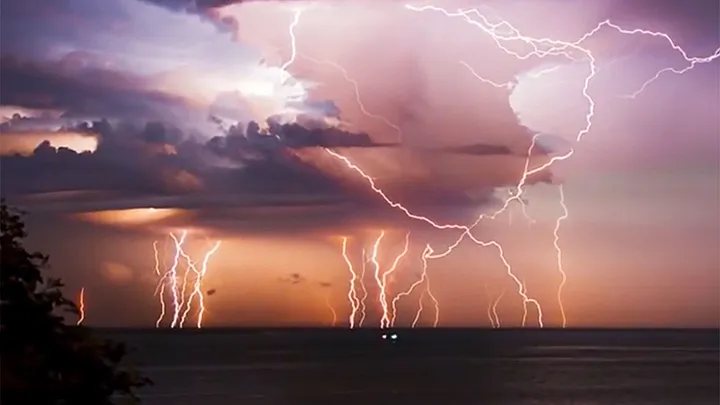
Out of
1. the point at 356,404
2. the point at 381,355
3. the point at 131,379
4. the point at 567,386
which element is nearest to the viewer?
the point at 131,379

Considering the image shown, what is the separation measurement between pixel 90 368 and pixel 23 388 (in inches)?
54.8

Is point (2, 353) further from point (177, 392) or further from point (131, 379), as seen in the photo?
point (177, 392)

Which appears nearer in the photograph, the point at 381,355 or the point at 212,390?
the point at 212,390

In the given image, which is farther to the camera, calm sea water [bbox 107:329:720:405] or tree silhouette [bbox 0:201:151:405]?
calm sea water [bbox 107:329:720:405]

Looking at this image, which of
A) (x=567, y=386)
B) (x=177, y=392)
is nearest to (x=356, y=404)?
(x=177, y=392)

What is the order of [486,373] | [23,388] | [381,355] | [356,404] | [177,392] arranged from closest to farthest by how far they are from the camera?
[23,388]
[356,404]
[177,392]
[486,373]
[381,355]

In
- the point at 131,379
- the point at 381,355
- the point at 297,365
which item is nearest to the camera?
the point at 131,379

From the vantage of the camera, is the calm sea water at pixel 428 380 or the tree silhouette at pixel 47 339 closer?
the tree silhouette at pixel 47 339

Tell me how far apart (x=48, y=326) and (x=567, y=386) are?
69.5m

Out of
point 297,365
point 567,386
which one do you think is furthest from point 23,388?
point 297,365

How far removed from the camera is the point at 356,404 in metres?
60.7

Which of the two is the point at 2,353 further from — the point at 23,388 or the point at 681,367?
the point at 681,367

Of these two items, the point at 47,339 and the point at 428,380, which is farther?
the point at 428,380

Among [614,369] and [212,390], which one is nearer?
[212,390]
